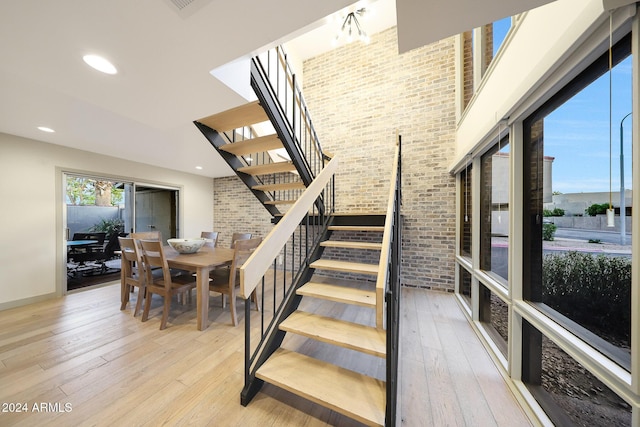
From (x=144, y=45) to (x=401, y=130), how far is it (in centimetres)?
362

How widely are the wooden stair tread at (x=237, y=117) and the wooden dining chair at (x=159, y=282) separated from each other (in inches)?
58.4

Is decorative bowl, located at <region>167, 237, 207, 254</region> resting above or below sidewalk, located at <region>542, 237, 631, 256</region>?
below

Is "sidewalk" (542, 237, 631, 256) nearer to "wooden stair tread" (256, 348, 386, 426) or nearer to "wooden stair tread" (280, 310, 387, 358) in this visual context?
"wooden stair tread" (280, 310, 387, 358)

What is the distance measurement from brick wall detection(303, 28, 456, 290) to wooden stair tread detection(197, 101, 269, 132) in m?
2.22

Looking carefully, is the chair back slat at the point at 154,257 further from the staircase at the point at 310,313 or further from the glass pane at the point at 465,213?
the glass pane at the point at 465,213

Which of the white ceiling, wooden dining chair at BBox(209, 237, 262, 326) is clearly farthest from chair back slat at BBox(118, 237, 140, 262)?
the white ceiling

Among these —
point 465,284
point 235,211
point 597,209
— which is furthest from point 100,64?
point 465,284

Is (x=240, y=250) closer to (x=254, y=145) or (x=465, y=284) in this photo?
(x=254, y=145)

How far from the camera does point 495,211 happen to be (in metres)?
2.20

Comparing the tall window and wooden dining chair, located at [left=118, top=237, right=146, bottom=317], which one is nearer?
the tall window

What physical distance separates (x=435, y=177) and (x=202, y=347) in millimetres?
3895

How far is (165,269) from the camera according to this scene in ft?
7.79

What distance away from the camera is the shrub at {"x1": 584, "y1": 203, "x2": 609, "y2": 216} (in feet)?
3.63

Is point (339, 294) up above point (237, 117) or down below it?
below
